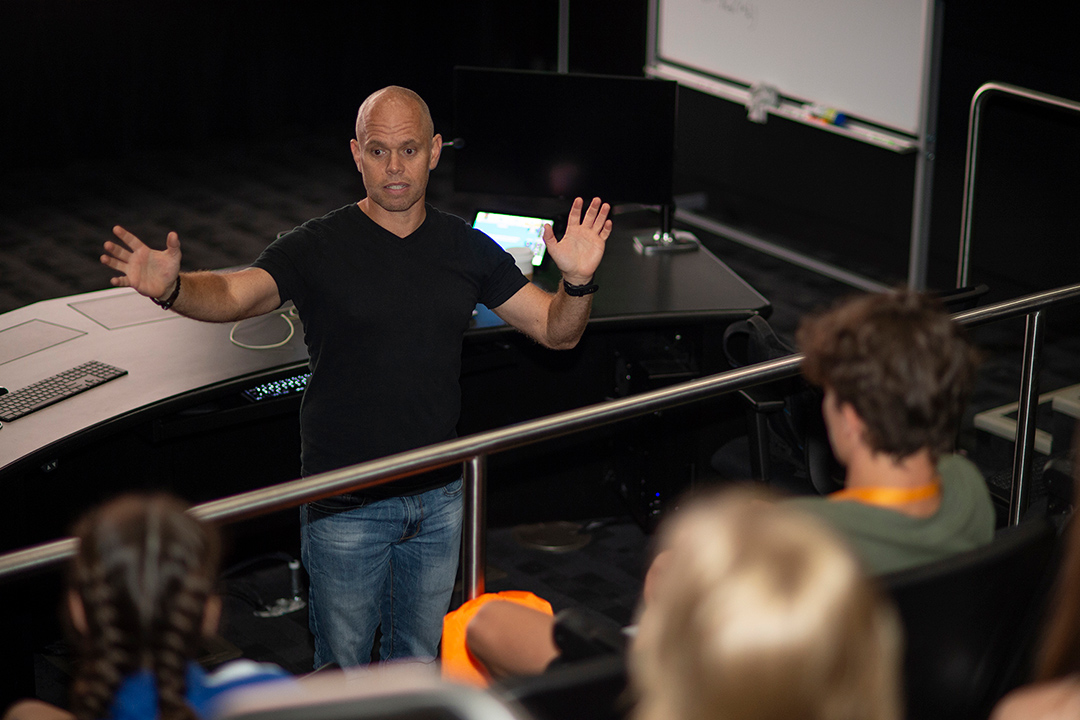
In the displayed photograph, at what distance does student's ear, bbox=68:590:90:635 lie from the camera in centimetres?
120

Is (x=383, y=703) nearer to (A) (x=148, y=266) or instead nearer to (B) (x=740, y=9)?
(A) (x=148, y=266)

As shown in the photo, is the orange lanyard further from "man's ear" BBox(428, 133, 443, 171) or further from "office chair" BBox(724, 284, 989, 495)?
"office chair" BBox(724, 284, 989, 495)

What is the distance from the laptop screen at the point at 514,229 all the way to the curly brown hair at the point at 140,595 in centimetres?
251

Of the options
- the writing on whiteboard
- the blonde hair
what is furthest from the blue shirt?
the writing on whiteboard

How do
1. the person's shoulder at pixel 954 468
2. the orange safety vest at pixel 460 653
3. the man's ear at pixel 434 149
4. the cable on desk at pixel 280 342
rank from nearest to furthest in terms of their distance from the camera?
the person's shoulder at pixel 954 468 → the orange safety vest at pixel 460 653 → the man's ear at pixel 434 149 → the cable on desk at pixel 280 342

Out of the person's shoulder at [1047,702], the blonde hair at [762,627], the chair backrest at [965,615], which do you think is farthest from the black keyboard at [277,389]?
the blonde hair at [762,627]

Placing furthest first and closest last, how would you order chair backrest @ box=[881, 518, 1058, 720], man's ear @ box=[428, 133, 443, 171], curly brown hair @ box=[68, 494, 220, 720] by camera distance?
man's ear @ box=[428, 133, 443, 171] → chair backrest @ box=[881, 518, 1058, 720] → curly brown hair @ box=[68, 494, 220, 720]

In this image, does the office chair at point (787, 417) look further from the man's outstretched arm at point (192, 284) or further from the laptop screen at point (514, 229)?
the man's outstretched arm at point (192, 284)

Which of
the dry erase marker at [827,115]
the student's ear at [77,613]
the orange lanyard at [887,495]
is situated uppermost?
the dry erase marker at [827,115]

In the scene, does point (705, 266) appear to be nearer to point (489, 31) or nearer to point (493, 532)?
point (493, 532)

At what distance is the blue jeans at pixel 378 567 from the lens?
2.30 metres

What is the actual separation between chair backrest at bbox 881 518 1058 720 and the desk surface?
1815mm

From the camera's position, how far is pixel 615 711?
127cm

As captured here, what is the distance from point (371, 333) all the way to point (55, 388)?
3.20 feet
